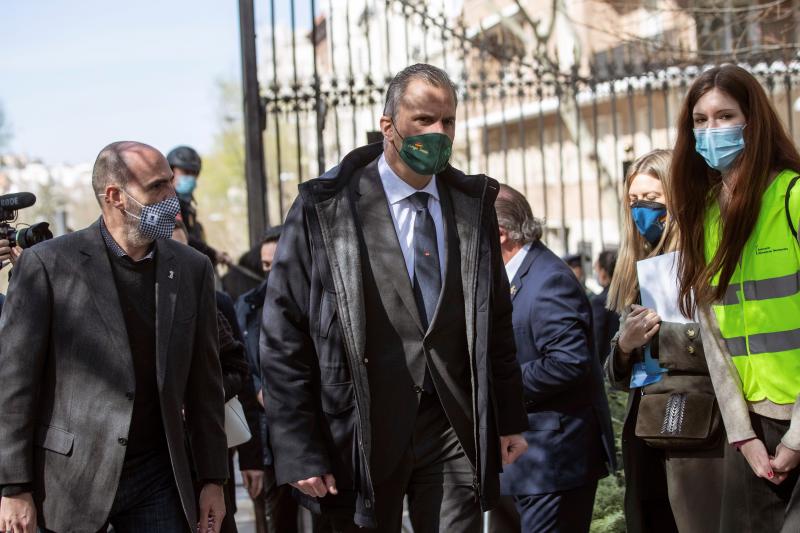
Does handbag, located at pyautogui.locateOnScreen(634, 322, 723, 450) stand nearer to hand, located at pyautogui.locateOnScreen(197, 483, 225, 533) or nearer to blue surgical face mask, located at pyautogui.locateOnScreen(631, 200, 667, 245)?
blue surgical face mask, located at pyautogui.locateOnScreen(631, 200, 667, 245)

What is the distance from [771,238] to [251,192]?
19.3 ft

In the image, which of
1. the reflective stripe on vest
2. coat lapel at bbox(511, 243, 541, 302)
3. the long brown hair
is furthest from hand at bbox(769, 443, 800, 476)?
coat lapel at bbox(511, 243, 541, 302)

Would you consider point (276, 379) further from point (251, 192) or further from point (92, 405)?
point (251, 192)

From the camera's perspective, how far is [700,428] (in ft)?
13.9

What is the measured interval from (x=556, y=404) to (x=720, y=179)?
157 centimetres

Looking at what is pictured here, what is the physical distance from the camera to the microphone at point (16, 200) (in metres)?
4.63

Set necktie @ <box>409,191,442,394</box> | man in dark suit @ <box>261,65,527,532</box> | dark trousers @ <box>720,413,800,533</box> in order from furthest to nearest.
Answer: necktie @ <box>409,191,442,394</box>
man in dark suit @ <box>261,65,527,532</box>
dark trousers @ <box>720,413,800,533</box>

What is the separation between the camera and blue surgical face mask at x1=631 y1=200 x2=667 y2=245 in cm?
484

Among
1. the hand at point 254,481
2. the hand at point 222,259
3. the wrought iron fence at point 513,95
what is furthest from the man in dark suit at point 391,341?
the hand at point 222,259

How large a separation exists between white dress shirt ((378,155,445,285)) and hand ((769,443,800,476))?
1290 millimetres

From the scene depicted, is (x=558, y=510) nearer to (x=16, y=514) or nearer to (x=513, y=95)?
(x=16, y=514)

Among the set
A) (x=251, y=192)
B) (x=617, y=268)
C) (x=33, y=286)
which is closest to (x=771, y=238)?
(x=617, y=268)

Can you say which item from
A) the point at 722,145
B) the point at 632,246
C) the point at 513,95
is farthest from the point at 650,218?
the point at 513,95

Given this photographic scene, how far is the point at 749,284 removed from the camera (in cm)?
398
